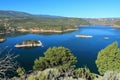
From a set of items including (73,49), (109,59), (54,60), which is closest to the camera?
(109,59)

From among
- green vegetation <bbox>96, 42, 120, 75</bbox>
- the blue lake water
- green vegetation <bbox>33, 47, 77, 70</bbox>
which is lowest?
the blue lake water

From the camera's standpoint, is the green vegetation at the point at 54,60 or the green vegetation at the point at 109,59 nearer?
the green vegetation at the point at 109,59

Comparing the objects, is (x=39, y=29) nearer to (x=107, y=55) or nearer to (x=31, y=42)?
(x=31, y=42)

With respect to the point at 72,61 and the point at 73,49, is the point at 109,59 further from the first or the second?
the point at 73,49

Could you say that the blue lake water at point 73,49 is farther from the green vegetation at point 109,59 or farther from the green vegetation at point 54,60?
the green vegetation at point 109,59

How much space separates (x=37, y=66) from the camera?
35.5 metres

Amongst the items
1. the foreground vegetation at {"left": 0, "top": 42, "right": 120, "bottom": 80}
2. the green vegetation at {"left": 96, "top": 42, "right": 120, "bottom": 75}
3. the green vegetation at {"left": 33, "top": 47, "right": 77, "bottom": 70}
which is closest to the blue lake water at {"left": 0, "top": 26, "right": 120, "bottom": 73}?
the foreground vegetation at {"left": 0, "top": 42, "right": 120, "bottom": 80}

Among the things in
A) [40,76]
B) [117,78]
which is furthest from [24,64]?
[117,78]

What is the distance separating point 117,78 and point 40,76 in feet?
15.1

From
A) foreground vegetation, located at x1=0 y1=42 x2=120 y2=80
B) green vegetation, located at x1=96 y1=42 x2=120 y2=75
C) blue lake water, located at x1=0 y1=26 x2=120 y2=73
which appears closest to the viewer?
foreground vegetation, located at x1=0 y1=42 x2=120 y2=80

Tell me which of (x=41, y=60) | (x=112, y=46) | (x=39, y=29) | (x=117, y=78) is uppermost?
(x=117, y=78)

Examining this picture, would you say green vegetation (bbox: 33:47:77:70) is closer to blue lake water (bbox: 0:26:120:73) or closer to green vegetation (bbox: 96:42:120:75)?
green vegetation (bbox: 96:42:120:75)

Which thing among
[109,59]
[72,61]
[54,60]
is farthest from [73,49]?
[109,59]

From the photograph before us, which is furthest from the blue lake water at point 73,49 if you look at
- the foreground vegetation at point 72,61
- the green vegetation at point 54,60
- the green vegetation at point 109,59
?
the green vegetation at point 109,59
